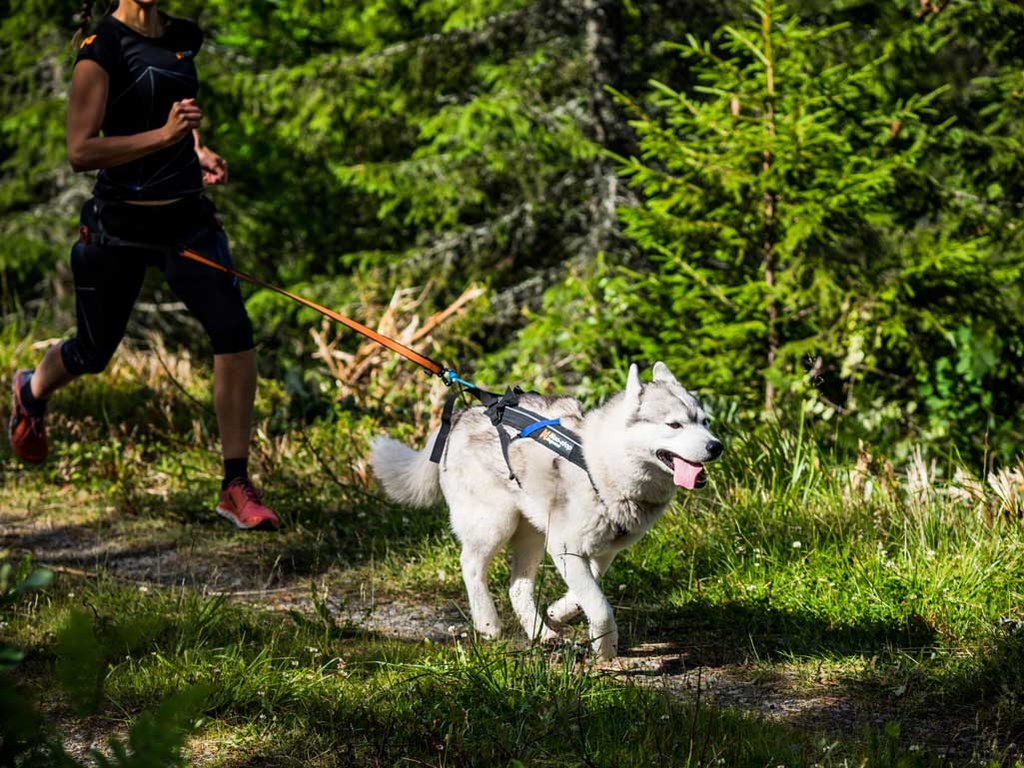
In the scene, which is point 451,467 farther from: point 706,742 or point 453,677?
point 706,742

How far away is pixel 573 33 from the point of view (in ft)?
40.0

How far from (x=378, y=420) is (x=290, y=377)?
0.81 metres

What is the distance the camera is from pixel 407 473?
4656mm

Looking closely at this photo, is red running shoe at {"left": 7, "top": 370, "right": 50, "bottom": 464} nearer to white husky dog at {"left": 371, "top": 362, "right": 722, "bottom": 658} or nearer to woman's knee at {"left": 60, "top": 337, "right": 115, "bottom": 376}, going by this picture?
woman's knee at {"left": 60, "top": 337, "right": 115, "bottom": 376}

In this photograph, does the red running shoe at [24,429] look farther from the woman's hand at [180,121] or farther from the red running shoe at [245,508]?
the woman's hand at [180,121]

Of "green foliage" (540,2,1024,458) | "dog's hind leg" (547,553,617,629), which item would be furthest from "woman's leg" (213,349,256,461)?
"green foliage" (540,2,1024,458)

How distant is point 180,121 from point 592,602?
2.56 m

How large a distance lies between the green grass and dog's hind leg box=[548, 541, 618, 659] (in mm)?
93

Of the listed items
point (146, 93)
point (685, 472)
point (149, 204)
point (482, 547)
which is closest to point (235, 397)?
point (149, 204)

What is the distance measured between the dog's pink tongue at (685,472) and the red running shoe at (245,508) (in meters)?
2.23

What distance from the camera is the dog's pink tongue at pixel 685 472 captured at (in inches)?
142

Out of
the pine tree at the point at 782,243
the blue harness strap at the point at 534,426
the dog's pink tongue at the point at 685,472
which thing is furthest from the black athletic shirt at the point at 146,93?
the pine tree at the point at 782,243

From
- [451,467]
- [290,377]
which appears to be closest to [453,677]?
[451,467]

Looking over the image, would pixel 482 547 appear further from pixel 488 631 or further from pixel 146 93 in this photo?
pixel 146 93
